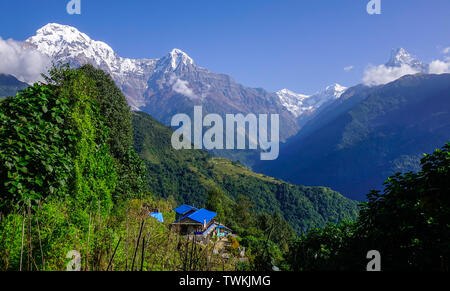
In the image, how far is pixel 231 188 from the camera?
420 feet

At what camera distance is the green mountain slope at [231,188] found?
11544 centimetres

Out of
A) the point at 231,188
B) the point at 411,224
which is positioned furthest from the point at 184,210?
the point at 231,188

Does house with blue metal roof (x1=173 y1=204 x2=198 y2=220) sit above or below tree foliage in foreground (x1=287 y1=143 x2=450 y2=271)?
above

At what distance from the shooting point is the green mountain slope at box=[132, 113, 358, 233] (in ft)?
379

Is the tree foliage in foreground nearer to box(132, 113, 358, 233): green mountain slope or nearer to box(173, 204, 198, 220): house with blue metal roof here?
box(173, 204, 198, 220): house with blue metal roof

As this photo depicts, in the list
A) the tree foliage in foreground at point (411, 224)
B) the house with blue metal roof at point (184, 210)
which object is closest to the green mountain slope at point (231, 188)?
the house with blue metal roof at point (184, 210)

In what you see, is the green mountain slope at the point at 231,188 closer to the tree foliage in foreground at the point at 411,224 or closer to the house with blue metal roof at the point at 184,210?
the house with blue metal roof at the point at 184,210

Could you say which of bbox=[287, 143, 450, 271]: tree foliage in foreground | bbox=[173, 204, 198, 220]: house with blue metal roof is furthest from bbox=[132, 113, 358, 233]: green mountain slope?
bbox=[287, 143, 450, 271]: tree foliage in foreground

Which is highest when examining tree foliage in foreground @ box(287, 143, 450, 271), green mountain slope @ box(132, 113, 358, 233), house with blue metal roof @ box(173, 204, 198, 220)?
green mountain slope @ box(132, 113, 358, 233)

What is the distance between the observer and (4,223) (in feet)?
12.6

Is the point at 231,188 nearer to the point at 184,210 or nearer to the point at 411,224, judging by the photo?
the point at 184,210

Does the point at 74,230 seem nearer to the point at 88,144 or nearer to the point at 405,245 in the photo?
the point at 88,144

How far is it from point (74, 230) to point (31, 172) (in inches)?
61.8
